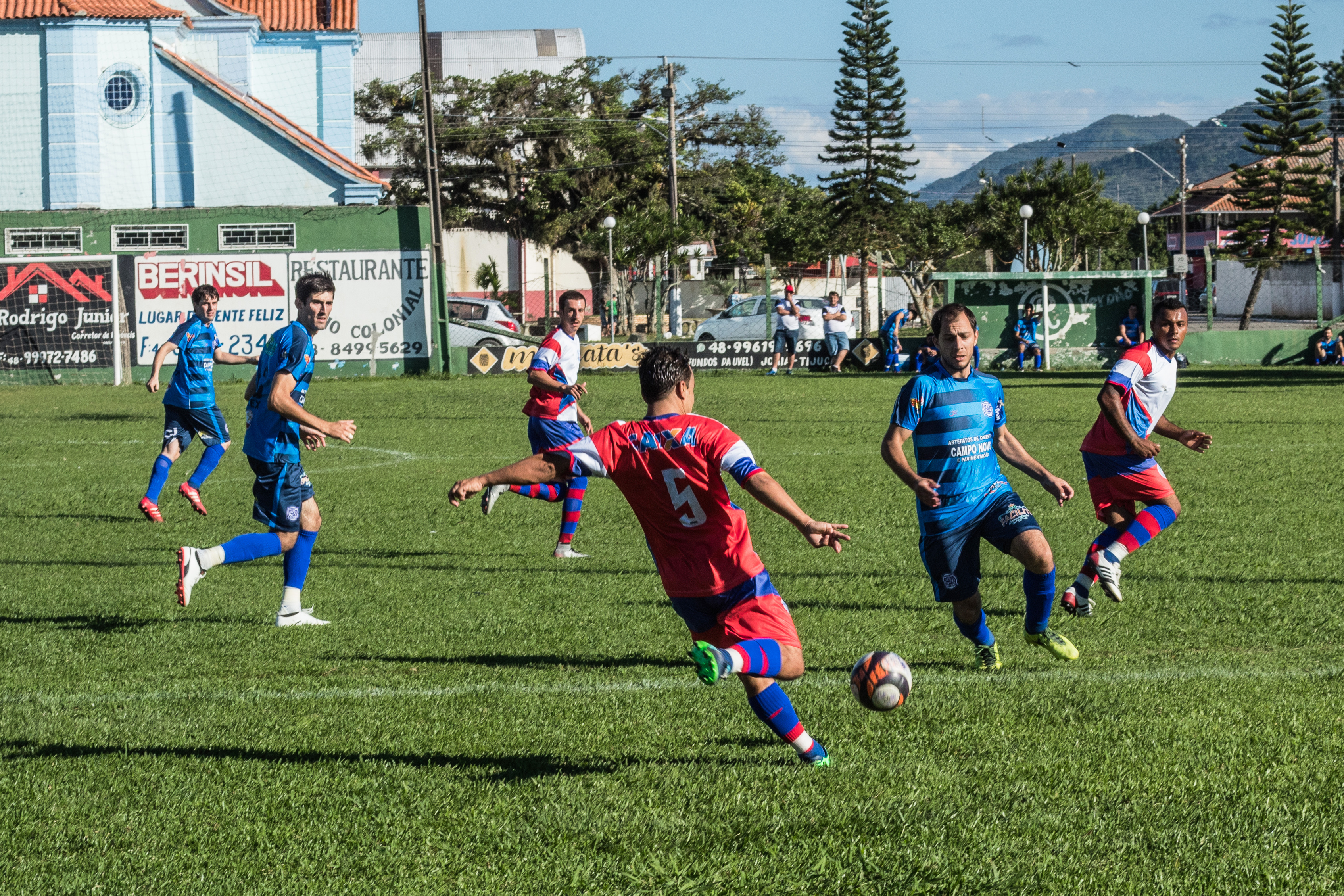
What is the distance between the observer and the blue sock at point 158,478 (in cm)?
1155

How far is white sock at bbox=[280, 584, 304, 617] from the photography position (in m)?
7.43

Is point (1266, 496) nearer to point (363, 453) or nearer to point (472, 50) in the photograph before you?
point (363, 453)

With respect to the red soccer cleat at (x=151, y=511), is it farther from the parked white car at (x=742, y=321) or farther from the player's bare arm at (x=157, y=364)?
the parked white car at (x=742, y=321)

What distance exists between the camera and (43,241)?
101 feet

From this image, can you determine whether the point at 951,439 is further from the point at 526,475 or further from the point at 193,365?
the point at 193,365

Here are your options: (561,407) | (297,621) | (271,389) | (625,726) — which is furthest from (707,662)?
(561,407)

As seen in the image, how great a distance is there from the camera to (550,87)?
6366 cm

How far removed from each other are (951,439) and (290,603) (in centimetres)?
381

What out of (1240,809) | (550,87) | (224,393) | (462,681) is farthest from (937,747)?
(550,87)

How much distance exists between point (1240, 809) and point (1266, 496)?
7899 millimetres

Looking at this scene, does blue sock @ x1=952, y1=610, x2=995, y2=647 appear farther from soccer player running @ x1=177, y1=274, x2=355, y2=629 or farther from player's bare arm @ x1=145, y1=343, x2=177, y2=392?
player's bare arm @ x1=145, y1=343, x2=177, y2=392

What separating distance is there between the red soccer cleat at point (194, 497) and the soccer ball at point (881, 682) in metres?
8.14

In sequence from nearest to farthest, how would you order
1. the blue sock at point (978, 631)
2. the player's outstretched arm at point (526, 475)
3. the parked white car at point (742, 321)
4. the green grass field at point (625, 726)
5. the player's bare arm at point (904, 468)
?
the green grass field at point (625, 726), the player's outstretched arm at point (526, 475), the player's bare arm at point (904, 468), the blue sock at point (978, 631), the parked white car at point (742, 321)

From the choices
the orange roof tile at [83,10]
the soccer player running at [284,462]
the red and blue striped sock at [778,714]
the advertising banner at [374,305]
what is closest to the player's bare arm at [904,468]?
the red and blue striped sock at [778,714]
